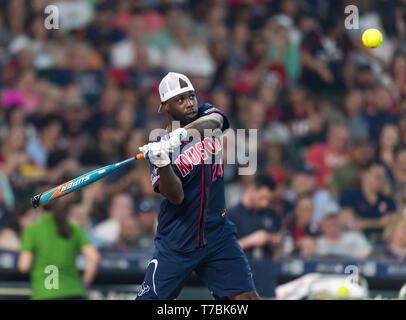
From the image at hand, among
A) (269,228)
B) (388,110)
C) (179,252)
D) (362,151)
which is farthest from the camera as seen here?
(388,110)

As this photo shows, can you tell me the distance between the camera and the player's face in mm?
5898

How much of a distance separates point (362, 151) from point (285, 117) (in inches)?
58.5

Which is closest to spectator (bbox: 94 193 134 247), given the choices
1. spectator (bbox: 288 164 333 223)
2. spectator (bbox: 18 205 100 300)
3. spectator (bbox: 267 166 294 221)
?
spectator (bbox: 18 205 100 300)

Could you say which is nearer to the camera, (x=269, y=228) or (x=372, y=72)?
(x=269, y=228)

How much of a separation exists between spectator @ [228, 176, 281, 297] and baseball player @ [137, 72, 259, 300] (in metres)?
1.24

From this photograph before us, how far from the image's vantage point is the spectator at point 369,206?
9.32 m

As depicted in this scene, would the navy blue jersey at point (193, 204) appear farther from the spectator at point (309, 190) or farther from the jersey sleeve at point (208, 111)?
the spectator at point (309, 190)

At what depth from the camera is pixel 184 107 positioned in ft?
19.3
